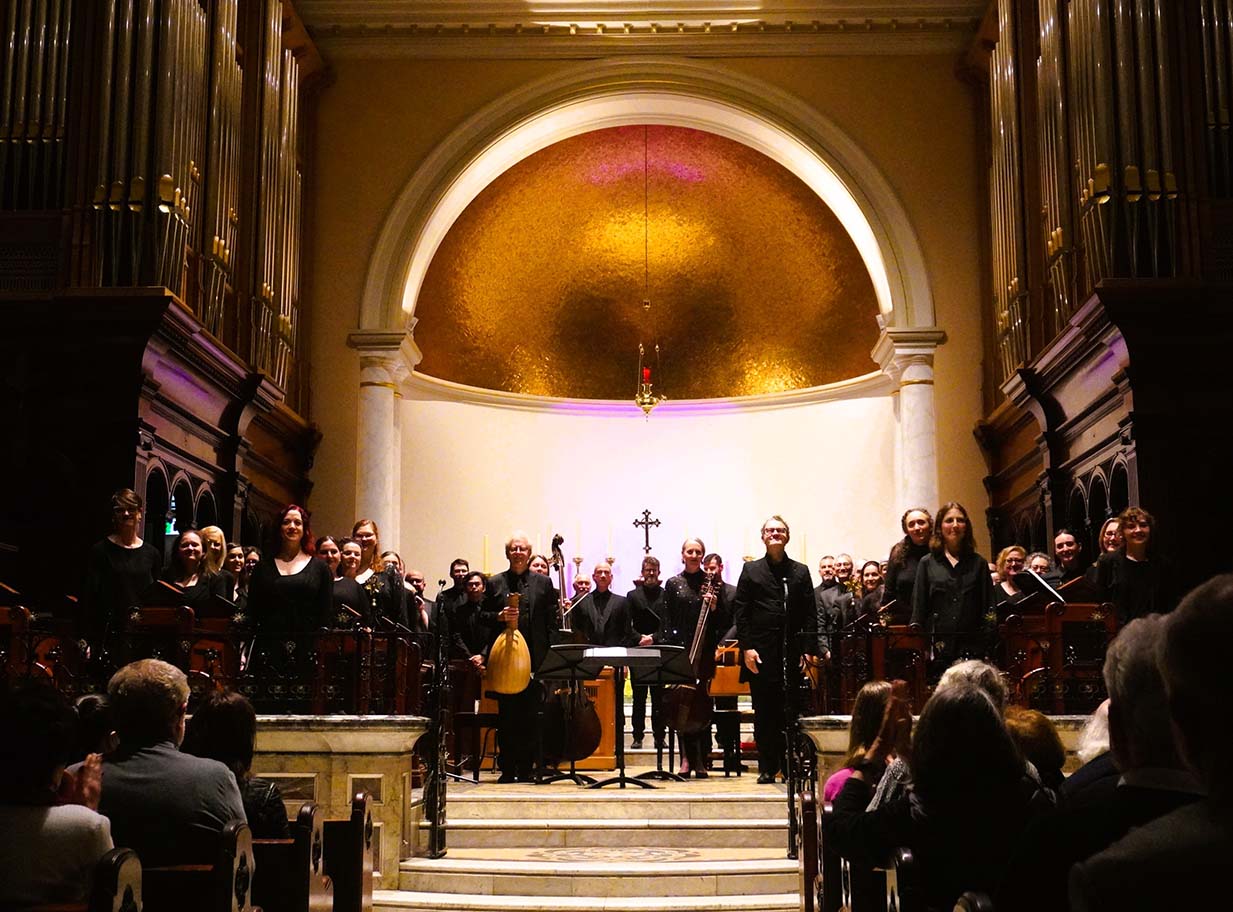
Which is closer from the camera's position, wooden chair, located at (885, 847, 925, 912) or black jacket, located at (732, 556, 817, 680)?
wooden chair, located at (885, 847, 925, 912)

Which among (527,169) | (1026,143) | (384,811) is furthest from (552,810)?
(527,169)

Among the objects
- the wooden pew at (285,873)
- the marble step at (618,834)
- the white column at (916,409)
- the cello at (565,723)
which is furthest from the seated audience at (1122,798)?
the white column at (916,409)

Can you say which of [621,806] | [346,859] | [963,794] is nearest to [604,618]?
[621,806]

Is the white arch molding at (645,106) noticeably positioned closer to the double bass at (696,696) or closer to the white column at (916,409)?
the white column at (916,409)

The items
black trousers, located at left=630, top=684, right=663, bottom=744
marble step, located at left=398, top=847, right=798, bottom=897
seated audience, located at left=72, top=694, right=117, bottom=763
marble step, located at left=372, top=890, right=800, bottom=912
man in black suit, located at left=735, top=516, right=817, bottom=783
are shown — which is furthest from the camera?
black trousers, located at left=630, top=684, right=663, bottom=744

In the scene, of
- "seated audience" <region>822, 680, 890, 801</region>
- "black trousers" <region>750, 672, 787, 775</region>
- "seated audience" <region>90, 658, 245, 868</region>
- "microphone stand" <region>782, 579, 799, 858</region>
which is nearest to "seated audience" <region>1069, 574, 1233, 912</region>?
"seated audience" <region>90, 658, 245, 868</region>

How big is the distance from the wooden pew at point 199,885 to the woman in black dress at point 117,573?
14.5 feet

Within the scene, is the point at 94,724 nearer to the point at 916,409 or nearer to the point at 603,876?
the point at 603,876

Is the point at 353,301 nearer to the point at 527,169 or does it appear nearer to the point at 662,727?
the point at 527,169

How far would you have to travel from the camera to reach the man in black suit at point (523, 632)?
9617 millimetres

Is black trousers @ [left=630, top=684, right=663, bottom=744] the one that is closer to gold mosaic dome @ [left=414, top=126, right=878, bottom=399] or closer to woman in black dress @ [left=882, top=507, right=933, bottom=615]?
woman in black dress @ [left=882, top=507, right=933, bottom=615]

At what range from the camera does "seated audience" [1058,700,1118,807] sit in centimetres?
247

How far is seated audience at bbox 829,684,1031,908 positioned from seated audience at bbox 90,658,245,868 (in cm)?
173

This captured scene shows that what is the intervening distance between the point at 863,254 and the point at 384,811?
30.8 feet
